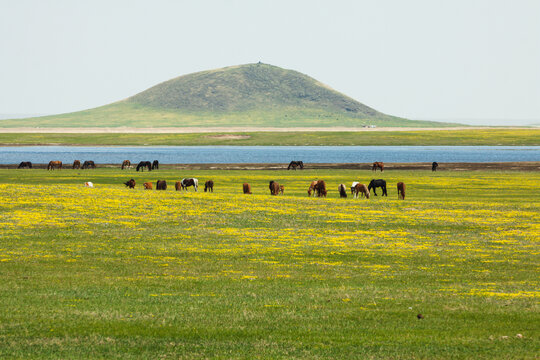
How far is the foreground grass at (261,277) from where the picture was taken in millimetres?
14945

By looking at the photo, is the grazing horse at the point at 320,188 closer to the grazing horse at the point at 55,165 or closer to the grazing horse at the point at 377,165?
the grazing horse at the point at 377,165

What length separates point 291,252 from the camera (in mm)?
30312

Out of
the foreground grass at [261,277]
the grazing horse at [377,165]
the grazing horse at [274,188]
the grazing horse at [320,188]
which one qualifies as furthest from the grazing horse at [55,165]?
the grazing horse at [320,188]

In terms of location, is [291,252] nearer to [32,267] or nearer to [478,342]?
[32,267]

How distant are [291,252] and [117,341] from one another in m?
16.1

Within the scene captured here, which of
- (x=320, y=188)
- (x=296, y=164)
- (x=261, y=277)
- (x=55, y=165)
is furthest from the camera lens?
(x=296, y=164)

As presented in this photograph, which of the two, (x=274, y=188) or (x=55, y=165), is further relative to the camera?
(x=55, y=165)

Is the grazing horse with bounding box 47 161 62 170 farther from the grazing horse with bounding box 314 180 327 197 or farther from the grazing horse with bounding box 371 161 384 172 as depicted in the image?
the grazing horse with bounding box 314 180 327 197

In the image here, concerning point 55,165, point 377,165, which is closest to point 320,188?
point 377,165

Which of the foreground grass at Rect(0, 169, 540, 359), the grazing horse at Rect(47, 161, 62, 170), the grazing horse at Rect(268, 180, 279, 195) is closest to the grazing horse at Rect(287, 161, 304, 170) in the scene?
the grazing horse at Rect(47, 161, 62, 170)

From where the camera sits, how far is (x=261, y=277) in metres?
23.9

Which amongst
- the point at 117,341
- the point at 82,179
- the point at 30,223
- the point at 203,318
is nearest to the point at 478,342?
the point at 203,318

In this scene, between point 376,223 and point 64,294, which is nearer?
point 64,294

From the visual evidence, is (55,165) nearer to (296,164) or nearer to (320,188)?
(296,164)
